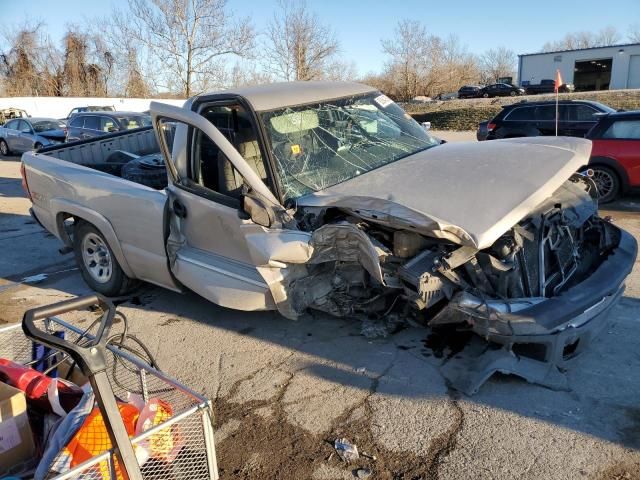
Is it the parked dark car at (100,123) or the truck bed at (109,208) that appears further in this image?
the parked dark car at (100,123)

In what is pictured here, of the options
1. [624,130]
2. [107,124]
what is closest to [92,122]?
[107,124]

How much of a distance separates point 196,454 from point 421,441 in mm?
1287

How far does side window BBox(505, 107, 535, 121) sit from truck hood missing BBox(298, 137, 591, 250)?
365 inches

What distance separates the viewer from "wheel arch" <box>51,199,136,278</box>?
5020 millimetres

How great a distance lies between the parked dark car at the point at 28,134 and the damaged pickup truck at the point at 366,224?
1545 cm

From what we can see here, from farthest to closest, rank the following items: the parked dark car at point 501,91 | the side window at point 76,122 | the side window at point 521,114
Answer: the parked dark car at point 501,91 < the side window at point 76,122 < the side window at point 521,114

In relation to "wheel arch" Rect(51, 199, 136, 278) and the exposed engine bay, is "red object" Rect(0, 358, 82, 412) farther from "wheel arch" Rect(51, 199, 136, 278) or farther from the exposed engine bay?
"wheel arch" Rect(51, 199, 136, 278)

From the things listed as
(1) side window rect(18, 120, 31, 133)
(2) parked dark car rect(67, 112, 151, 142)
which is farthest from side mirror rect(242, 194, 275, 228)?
(1) side window rect(18, 120, 31, 133)

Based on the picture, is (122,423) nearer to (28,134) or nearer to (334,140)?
(334,140)

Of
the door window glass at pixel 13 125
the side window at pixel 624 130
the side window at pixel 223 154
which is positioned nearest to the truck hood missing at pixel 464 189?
the side window at pixel 223 154

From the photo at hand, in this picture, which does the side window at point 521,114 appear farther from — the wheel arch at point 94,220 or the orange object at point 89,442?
the orange object at point 89,442

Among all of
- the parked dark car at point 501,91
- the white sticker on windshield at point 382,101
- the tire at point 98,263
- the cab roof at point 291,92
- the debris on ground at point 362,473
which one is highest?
the parked dark car at point 501,91

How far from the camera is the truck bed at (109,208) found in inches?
183

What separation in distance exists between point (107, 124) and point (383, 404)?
545 inches
